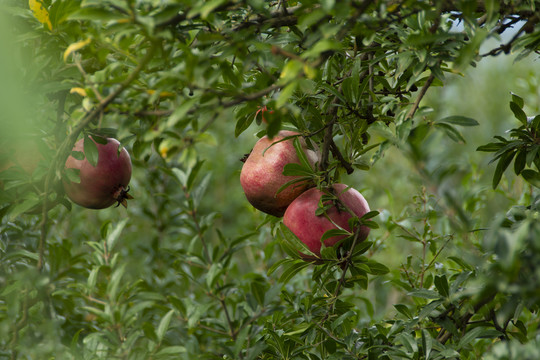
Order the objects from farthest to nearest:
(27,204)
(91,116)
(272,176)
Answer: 1. (272,176)
2. (27,204)
3. (91,116)

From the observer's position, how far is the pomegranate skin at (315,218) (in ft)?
3.18

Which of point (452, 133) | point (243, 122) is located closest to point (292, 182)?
point (243, 122)

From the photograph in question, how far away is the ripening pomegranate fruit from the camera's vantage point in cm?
102

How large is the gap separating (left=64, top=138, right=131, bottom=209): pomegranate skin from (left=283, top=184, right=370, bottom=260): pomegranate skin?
13.5 inches

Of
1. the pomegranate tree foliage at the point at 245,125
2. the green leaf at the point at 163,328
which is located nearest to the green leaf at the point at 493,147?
the pomegranate tree foliage at the point at 245,125

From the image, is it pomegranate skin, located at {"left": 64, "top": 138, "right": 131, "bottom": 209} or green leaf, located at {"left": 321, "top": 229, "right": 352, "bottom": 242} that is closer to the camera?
green leaf, located at {"left": 321, "top": 229, "right": 352, "bottom": 242}

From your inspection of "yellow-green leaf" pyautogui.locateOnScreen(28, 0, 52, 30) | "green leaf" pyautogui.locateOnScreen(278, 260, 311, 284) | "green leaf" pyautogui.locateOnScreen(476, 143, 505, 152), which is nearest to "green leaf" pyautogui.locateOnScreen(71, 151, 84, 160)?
"yellow-green leaf" pyautogui.locateOnScreen(28, 0, 52, 30)

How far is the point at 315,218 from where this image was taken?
0.97 metres

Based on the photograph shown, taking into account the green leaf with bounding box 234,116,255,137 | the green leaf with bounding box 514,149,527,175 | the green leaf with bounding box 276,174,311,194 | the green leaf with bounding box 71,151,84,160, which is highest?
the green leaf with bounding box 71,151,84,160

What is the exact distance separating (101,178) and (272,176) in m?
0.33

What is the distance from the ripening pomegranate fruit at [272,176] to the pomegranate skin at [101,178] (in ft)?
0.81

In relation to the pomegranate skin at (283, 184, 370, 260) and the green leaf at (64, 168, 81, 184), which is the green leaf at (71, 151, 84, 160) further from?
the pomegranate skin at (283, 184, 370, 260)

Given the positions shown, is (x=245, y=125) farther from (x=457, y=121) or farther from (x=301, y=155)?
(x=457, y=121)

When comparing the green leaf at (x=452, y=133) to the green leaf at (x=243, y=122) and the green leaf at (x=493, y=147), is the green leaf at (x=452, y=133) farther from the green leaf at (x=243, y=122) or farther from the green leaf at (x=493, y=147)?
the green leaf at (x=243, y=122)
